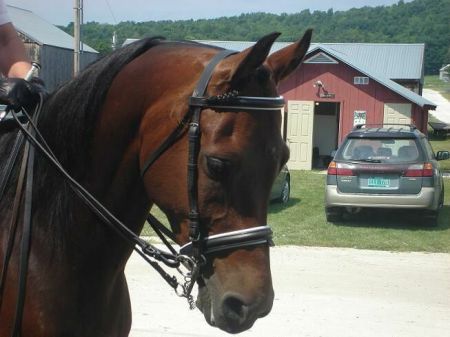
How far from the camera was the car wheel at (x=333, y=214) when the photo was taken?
39.2ft

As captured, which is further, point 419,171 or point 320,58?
point 320,58

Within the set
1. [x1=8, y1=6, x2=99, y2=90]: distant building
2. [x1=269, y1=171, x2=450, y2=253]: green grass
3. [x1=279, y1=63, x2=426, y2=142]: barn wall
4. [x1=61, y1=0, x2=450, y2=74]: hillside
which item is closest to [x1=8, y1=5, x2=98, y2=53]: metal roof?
[x1=8, y1=6, x2=99, y2=90]: distant building

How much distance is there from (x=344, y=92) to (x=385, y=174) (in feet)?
43.4

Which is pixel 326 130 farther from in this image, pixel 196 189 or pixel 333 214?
pixel 196 189

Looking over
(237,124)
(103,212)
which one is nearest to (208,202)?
(237,124)

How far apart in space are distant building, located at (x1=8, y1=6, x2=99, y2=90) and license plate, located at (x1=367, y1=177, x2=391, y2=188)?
18.1 metres

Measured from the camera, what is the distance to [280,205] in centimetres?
1409

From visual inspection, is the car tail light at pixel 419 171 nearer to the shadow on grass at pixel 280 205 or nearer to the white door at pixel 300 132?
the shadow on grass at pixel 280 205

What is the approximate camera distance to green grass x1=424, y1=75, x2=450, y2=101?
89031mm

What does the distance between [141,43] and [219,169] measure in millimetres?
709

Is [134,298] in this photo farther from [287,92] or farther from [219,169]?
[287,92]

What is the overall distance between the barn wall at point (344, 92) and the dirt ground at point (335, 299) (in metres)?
15.1

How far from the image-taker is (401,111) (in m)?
23.9

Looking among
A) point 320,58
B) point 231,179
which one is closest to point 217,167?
point 231,179
